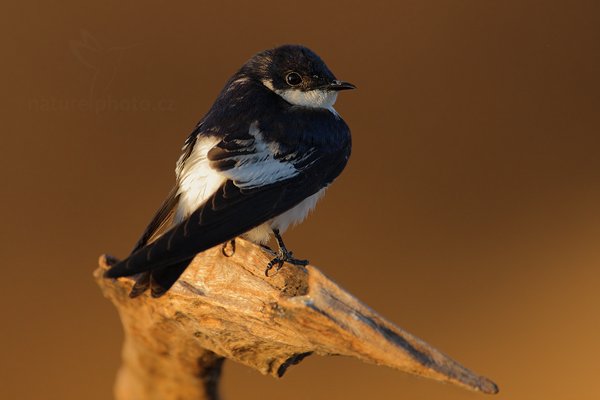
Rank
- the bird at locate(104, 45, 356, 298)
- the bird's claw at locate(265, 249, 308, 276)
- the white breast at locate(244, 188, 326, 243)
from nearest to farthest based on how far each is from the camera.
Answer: the bird at locate(104, 45, 356, 298) → the bird's claw at locate(265, 249, 308, 276) → the white breast at locate(244, 188, 326, 243)

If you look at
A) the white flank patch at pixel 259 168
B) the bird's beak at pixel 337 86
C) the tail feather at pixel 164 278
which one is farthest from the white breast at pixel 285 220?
the tail feather at pixel 164 278

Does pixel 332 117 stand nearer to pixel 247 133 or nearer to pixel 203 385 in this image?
pixel 247 133

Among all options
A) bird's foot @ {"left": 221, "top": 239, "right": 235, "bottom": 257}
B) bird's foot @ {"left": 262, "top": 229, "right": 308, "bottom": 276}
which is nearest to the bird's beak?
bird's foot @ {"left": 262, "top": 229, "right": 308, "bottom": 276}

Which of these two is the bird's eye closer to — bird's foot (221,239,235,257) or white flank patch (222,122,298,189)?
white flank patch (222,122,298,189)

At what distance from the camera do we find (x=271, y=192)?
156cm

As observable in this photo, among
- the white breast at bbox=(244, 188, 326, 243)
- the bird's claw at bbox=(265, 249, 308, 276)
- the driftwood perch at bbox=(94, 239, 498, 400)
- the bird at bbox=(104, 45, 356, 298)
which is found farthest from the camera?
the white breast at bbox=(244, 188, 326, 243)

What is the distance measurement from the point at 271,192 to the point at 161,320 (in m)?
0.33

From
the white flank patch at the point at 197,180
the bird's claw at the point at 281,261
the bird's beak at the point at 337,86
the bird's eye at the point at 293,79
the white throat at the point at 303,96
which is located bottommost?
the bird's claw at the point at 281,261

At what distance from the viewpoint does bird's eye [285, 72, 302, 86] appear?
5.91 feet

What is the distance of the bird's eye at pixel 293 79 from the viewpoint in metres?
1.80

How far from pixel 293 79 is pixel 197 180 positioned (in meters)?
0.38

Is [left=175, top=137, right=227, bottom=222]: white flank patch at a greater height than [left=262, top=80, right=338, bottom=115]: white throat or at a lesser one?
lesser

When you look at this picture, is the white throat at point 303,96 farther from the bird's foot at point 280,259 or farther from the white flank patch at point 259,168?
the bird's foot at point 280,259

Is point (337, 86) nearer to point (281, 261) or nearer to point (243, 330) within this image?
point (281, 261)
